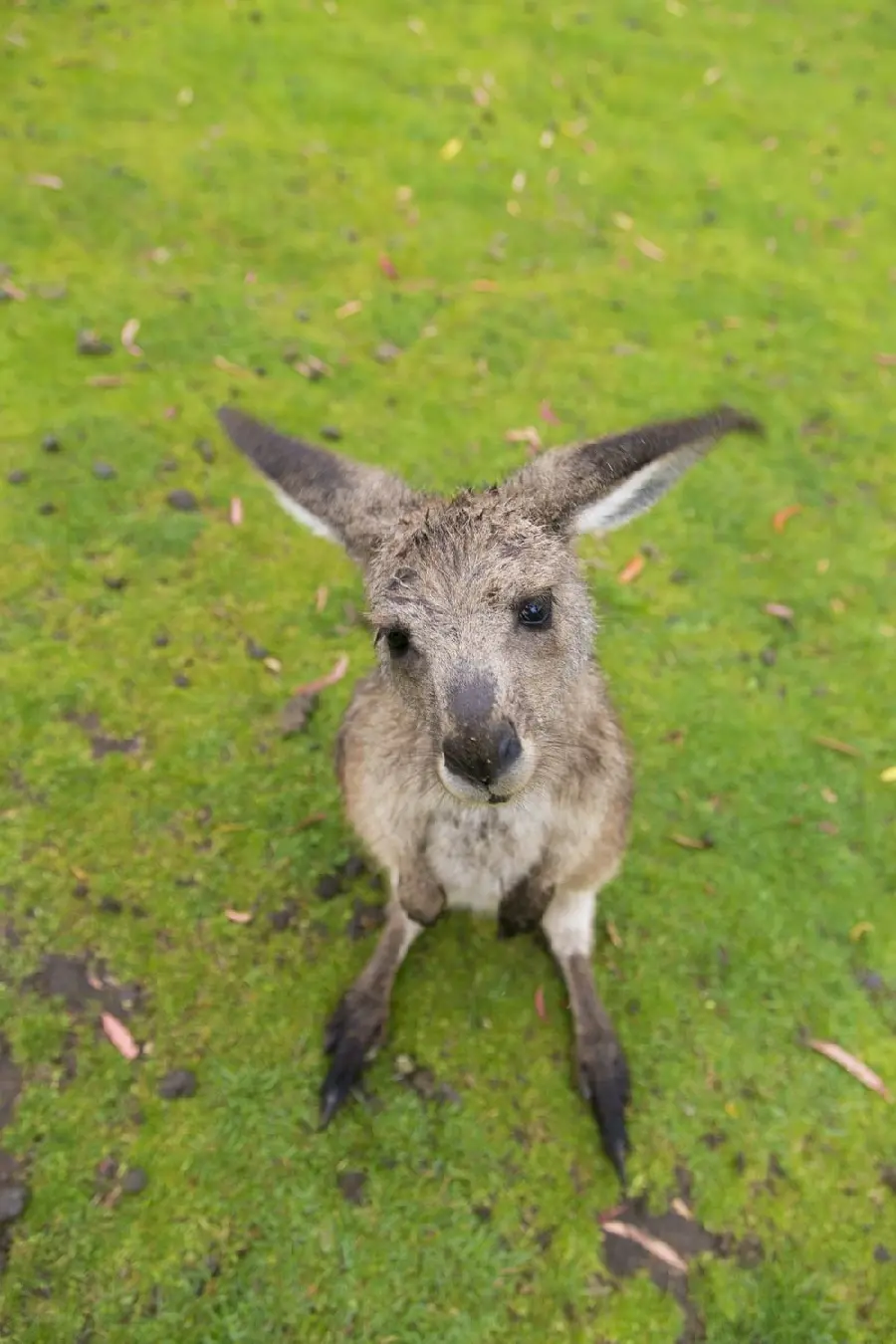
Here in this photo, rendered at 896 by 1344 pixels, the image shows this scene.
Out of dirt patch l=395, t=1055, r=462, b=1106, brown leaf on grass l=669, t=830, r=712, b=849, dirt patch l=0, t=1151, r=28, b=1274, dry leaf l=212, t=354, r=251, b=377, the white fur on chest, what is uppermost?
dry leaf l=212, t=354, r=251, b=377

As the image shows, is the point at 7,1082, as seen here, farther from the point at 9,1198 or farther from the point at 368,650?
the point at 368,650

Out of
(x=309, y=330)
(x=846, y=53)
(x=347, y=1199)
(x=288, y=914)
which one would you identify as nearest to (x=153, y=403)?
(x=309, y=330)

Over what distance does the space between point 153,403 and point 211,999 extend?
9.70 ft

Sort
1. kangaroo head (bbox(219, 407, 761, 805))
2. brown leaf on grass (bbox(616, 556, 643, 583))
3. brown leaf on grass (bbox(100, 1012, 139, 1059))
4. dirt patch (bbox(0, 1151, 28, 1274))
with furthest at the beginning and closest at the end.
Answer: brown leaf on grass (bbox(616, 556, 643, 583))
brown leaf on grass (bbox(100, 1012, 139, 1059))
dirt patch (bbox(0, 1151, 28, 1274))
kangaroo head (bbox(219, 407, 761, 805))

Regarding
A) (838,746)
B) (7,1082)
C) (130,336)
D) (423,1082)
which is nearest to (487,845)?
(423,1082)

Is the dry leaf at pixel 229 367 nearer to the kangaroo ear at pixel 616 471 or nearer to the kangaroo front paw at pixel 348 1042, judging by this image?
the kangaroo ear at pixel 616 471

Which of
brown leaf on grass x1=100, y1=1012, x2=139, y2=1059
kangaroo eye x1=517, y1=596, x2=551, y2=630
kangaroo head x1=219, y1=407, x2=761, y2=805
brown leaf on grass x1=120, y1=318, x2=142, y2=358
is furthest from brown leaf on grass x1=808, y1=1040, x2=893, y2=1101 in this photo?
brown leaf on grass x1=120, y1=318, x2=142, y2=358

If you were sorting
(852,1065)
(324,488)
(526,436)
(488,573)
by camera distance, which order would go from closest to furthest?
(488,573)
(324,488)
(852,1065)
(526,436)

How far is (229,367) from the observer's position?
4816 millimetres

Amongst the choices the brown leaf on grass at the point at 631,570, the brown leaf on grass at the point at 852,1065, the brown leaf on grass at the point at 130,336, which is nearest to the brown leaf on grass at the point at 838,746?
the brown leaf on grass at the point at 631,570

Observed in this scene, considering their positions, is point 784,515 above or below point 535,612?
below

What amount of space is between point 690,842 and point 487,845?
1332 millimetres

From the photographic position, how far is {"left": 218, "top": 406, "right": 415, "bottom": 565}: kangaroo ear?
2.50 metres

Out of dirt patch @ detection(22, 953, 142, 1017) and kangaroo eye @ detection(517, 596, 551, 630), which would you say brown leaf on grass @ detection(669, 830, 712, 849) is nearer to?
kangaroo eye @ detection(517, 596, 551, 630)
